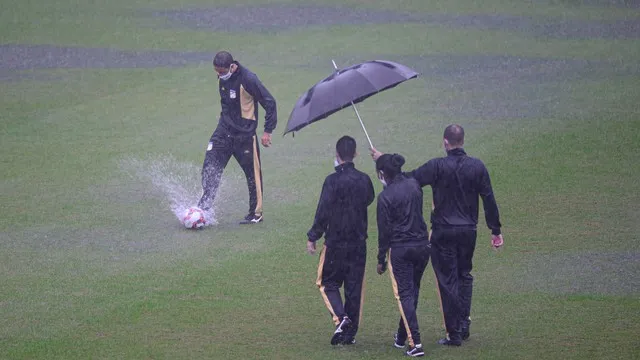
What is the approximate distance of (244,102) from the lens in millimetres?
13422

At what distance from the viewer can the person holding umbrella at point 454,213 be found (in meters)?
9.14

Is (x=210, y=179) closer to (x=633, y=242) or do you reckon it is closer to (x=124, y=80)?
(x=633, y=242)

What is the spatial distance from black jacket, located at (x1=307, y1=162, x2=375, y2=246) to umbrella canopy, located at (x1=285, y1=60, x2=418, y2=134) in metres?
0.55

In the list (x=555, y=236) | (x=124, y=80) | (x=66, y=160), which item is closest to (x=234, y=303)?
(x=555, y=236)

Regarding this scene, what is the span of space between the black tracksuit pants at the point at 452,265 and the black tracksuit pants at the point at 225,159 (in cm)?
462

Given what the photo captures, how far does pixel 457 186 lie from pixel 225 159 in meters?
5.02

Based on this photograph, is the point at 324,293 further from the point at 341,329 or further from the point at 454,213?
the point at 454,213

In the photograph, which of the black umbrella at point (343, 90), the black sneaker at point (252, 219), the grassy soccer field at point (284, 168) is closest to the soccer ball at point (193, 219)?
the grassy soccer field at point (284, 168)

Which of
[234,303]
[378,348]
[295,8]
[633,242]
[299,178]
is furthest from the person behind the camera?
[295,8]

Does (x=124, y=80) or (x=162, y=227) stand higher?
(x=124, y=80)

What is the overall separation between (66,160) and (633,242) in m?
9.32

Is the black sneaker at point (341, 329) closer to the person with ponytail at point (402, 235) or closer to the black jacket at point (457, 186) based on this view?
the person with ponytail at point (402, 235)

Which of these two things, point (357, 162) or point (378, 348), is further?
point (357, 162)

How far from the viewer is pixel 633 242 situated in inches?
488
